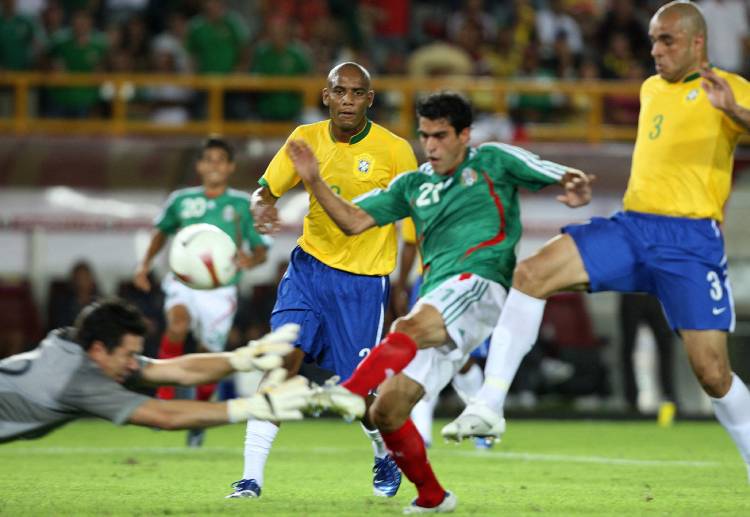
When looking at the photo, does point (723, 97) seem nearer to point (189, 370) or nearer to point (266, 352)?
point (266, 352)

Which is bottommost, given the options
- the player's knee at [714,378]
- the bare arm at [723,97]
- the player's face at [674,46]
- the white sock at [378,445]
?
the white sock at [378,445]

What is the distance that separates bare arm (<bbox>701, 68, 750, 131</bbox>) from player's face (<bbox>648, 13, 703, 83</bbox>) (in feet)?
1.32

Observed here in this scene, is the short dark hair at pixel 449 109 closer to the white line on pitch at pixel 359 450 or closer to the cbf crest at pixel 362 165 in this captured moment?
the cbf crest at pixel 362 165

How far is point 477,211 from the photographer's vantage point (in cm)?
745

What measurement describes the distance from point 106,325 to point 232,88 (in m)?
13.2

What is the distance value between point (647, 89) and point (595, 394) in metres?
10.9

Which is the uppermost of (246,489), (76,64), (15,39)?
(15,39)

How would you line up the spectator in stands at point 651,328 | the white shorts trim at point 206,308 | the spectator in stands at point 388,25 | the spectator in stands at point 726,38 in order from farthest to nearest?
the spectator in stands at point 388,25
the spectator in stands at point 726,38
the spectator in stands at point 651,328
the white shorts trim at point 206,308

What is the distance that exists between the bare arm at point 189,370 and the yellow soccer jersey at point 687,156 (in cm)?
237

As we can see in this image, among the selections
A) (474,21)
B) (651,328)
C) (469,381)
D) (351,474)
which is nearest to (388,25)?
(474,21)

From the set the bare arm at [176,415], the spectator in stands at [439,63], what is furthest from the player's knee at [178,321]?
the spectator in stands at [439,63]

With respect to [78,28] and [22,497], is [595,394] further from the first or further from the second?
[22,497]

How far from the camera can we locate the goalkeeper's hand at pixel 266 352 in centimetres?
691

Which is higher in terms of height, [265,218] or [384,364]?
[265,218]
